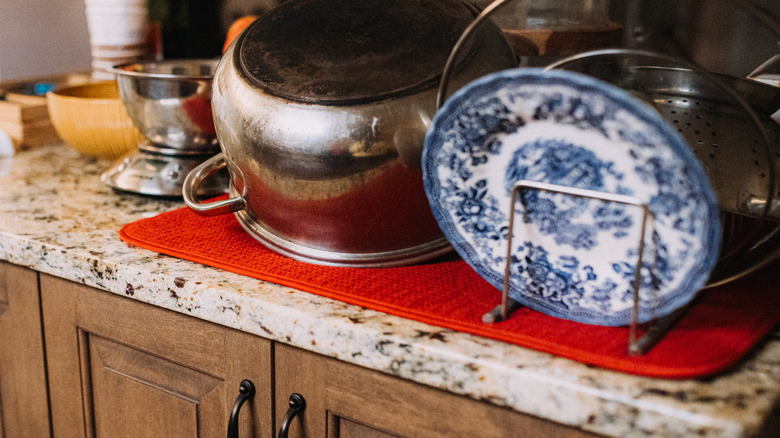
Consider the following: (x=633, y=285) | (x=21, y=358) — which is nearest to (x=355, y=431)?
(x=633, y=285)

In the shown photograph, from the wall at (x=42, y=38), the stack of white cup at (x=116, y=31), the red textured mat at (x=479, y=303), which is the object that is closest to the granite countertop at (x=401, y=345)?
the red textured mat at (x=479, y=303)

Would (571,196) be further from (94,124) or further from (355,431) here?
(94,124)

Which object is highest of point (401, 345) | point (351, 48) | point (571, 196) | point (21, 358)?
point (351, 48)

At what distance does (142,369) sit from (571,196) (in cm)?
53

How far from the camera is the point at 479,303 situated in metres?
0.63

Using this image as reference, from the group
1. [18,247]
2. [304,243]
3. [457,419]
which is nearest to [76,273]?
[18,247]

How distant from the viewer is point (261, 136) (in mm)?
681

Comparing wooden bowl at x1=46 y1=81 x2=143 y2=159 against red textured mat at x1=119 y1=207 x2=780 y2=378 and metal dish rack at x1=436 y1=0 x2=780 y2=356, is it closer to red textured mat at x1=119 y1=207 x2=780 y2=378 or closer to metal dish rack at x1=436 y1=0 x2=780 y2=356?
red textured mat at x1=119 y1=207 x2=780 y2=378

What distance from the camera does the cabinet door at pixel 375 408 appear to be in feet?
1.79

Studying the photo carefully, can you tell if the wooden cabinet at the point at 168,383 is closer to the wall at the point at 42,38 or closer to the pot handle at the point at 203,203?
the pot handle at the point at 203,203

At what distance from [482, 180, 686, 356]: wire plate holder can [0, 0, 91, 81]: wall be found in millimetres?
1530

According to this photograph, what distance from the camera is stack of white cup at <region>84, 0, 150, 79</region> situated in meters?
1.33

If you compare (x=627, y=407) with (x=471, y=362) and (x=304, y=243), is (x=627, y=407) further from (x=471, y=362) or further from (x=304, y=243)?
(x=304, y=243)

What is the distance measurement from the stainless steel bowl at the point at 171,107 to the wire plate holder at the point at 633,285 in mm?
523
